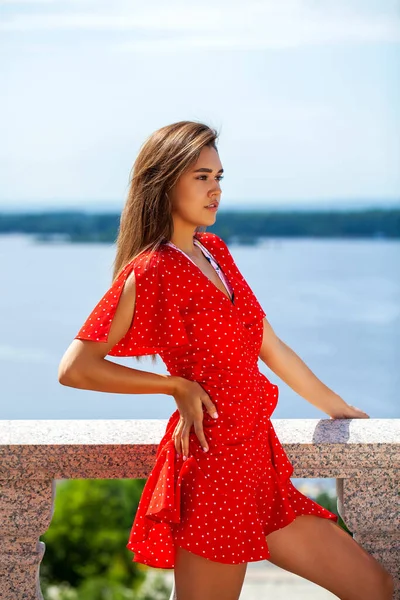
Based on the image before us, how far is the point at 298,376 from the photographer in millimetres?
2791

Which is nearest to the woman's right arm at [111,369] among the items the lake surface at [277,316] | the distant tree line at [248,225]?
the lake surface at [277,316]

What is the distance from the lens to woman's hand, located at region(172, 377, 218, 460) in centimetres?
234

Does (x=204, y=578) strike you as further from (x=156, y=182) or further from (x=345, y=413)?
(x=156, y=182)

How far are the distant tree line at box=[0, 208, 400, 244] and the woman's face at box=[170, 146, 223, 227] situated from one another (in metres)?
33.5

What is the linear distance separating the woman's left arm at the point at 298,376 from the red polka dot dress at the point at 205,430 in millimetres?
256

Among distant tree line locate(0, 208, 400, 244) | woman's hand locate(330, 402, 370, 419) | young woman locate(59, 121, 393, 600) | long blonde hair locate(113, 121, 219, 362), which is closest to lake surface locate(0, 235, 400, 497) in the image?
distant tree line locate(0, 208, 400, 244)

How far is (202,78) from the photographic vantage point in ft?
184

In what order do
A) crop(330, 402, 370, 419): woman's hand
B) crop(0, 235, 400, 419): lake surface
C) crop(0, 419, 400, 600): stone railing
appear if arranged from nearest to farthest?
crop(0, 419, 400, 600): stone railing, crop(330, 402, 370, 419): woman's hand, crop(0, 235, 400, 419): lake surface

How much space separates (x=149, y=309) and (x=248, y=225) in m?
37.3

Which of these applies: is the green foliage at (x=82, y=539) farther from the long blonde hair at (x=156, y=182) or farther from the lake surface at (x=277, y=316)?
the lake surface at (x=277, y=316)

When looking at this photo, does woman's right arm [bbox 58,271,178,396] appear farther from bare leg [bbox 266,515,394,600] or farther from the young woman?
bare leg [bbox 266,515,394,600]

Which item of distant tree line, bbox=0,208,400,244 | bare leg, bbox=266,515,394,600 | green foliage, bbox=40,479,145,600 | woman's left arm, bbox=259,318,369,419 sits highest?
woman's left arm, bbox=259,318,369,419

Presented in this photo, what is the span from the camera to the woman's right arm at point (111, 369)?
7.59ft

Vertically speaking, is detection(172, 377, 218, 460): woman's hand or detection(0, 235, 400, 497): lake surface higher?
detection(172, 377, 218, 460): woman's hand
